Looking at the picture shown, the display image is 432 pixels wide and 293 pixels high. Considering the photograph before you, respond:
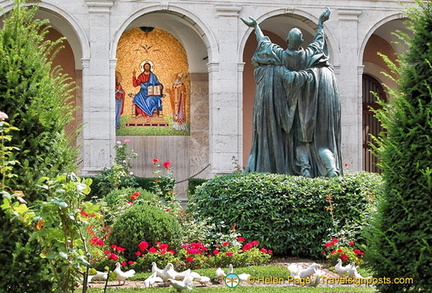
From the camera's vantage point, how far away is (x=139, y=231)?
31.3 feet

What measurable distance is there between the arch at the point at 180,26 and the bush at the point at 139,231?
11953 millimetres

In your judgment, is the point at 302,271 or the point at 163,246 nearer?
the point at 302,271

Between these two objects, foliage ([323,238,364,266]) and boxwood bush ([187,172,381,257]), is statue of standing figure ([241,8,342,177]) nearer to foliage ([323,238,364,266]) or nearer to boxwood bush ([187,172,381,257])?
boxwood bush ([187,172,381,257])

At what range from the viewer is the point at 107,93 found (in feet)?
69.1

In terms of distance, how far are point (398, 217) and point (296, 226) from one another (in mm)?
4501

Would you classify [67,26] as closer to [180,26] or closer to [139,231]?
[180,26]

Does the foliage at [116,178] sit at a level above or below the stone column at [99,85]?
below

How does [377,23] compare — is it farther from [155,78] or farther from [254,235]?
[254,235]

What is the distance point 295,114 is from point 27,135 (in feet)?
20.9

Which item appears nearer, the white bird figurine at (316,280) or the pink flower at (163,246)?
the white bird figurine at (316,280)

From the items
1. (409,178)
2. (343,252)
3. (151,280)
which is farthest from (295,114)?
(409,178)

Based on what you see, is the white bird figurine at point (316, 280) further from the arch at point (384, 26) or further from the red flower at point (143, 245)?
the arch at point (384, 26)

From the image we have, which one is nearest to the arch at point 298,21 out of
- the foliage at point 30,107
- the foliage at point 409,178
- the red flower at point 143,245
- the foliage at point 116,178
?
the foliage at point 116,178

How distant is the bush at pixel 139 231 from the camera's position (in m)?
9.51
